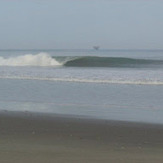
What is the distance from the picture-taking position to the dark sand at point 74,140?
589 centimetres

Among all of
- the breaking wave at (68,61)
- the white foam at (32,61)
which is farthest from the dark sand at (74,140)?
the white foam at (32,61)

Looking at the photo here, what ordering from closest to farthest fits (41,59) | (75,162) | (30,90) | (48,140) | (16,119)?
(75,162) < (48,140) < (16,119) < (30,90) < (41,59)

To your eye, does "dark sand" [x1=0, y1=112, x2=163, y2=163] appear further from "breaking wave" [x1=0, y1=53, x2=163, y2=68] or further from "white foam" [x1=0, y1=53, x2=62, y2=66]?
"white foam" [x1=0, y1=53, x2=62, y2=66]

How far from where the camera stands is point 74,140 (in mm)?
7301

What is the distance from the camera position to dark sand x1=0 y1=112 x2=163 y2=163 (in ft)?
19.3

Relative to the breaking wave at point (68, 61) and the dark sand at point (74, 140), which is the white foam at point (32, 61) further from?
the dark sand at point (74, 140)

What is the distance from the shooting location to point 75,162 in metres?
5.61

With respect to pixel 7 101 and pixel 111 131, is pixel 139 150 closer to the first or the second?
pixel 111 131

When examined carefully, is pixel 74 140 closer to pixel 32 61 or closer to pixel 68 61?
pixel 68 61

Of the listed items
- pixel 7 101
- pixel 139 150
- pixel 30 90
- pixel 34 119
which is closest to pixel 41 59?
pixel 30 90

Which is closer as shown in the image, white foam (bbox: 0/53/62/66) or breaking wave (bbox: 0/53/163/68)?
breaking wave (bbox: 0/53/163/68)

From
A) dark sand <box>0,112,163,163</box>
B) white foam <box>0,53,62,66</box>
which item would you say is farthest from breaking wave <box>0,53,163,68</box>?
dark sand <box>0,112,163,163</box>

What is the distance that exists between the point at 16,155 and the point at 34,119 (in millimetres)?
3807

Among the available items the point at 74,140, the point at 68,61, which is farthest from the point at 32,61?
the point at 74,140
